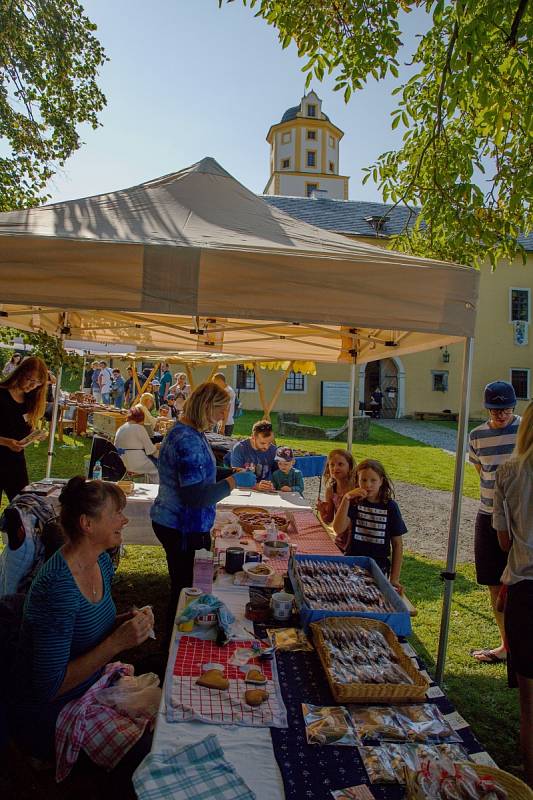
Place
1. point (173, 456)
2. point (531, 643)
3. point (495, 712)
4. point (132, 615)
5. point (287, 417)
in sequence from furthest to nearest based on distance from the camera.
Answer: point (287, 417) → point (495, 712) → point (173, 456) → point (531, 643) → point (132, 615)

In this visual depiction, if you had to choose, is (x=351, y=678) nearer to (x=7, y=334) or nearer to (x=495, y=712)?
(x=495, y=712)

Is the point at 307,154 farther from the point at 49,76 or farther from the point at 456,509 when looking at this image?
the point at 456,509

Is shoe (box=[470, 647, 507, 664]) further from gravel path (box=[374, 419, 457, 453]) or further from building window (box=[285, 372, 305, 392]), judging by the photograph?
building window (box=[285, 372, 305, 392])

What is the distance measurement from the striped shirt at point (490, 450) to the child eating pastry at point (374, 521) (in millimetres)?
783

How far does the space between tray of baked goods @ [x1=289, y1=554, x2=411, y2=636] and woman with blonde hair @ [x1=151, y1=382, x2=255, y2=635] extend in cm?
63

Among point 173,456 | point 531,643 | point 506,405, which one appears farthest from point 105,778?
point 506,405

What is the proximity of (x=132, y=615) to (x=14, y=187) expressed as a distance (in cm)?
657

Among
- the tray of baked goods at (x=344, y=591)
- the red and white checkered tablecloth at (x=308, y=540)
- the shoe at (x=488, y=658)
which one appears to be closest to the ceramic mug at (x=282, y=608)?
the tray of baked goods at (x=344, y=591)

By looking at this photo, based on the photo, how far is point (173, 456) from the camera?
318cm

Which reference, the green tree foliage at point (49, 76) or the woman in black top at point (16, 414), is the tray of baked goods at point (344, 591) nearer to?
the woman in black top at point (16, 414)

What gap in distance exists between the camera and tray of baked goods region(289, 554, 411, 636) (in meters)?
2.38

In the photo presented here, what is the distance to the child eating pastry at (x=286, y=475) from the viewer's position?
228 inches

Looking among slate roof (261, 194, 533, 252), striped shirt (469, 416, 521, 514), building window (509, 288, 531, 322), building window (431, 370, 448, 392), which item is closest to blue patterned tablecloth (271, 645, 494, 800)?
striped shirt (469, 416, 521, 514)

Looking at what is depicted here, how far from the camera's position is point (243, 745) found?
1.66 m
